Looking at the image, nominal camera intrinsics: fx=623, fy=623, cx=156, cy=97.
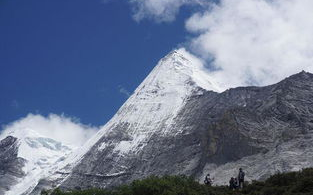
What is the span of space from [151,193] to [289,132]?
71.3 meters

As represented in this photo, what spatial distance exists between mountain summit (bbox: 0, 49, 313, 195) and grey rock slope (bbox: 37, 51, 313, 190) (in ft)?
0.57

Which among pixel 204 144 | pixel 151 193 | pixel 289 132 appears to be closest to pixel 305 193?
pixel 151 193

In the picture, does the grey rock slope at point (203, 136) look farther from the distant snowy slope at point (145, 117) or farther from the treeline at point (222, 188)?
the treeline at point (222, 188)

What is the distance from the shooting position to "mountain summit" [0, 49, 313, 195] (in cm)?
10412

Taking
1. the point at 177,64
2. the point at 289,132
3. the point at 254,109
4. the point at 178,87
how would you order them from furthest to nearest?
the point at 177,64, the point at 178,87, the point at 254,109, the point at 289,132

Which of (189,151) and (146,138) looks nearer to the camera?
(189,151)

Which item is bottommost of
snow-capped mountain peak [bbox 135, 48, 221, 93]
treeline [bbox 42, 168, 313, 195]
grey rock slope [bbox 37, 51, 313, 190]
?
treeline [bbox 42, 168, 313, 195]

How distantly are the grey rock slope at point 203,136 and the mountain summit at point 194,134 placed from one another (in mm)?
175

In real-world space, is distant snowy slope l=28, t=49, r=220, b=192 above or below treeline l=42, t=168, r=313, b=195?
above

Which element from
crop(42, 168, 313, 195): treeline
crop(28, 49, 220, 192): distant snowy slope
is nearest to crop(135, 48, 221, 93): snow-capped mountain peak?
crop(28, 49, 220, 192): distant snowy slope

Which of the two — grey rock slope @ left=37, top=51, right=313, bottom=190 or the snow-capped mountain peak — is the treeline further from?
the snow-capped mountain peak

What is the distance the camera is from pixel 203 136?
121375 mm

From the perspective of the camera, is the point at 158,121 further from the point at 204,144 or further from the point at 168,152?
the point at 204,144

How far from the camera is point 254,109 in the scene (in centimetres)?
12650
